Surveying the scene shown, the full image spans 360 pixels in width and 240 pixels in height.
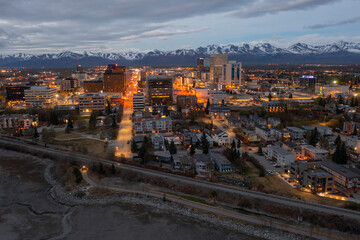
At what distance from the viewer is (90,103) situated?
23.5m

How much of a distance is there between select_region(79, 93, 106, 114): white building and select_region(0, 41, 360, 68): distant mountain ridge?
91865 millimetres

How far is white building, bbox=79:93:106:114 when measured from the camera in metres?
23.3

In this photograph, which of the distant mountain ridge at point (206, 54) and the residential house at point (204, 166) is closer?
the residential house at point (204, 166)

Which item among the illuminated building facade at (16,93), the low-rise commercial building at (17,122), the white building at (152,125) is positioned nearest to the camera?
the white building at (152,125)

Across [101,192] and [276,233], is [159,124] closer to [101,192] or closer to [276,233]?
[101,192]

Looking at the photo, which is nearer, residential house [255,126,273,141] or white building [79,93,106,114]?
residential house [255,126,273,141]

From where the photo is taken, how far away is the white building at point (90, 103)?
76.5 ft

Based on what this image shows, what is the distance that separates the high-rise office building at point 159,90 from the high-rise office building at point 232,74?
1602cm

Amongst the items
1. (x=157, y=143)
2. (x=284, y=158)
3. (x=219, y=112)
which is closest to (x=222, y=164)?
(x=284, y=158)

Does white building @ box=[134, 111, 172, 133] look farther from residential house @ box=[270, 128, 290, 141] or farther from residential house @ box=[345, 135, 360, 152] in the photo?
residential house @ box=[345, 135, 360, 152]

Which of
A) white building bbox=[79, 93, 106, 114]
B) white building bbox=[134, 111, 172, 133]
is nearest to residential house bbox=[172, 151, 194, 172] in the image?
white building bbox=[134, 111, 172, 133]

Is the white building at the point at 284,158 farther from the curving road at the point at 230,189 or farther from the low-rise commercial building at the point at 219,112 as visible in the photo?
the low-rise commercial building at the point at 219,112

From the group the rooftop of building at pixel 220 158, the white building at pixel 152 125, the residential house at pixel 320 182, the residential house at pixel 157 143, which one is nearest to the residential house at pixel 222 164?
the rooftop of building at pixel 220 158

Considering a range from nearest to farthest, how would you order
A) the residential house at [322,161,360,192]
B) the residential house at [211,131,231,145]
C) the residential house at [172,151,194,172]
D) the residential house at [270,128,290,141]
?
the residential house at [322,161,360,192] → the residential house at [172,151,194,172] → the residential house at [211,131,231,145] → the residential house at [270,128,290,141]
